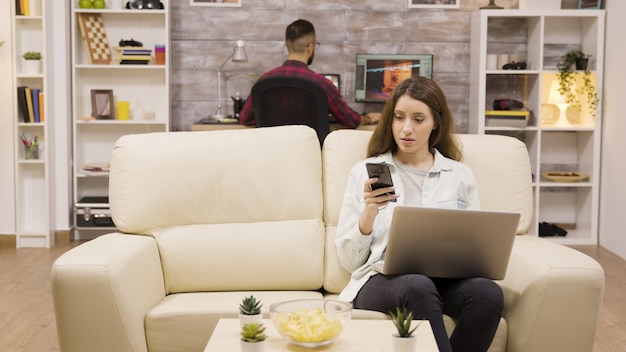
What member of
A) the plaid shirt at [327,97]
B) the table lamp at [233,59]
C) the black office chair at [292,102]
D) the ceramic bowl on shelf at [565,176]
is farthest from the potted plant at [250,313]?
the ceramic bowl on shelf at [565,176]

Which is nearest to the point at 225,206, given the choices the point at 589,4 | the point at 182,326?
the point at 182,326

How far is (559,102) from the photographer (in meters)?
6.02

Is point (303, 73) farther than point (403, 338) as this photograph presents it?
Yes

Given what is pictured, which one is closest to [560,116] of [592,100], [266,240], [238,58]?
[592,100]

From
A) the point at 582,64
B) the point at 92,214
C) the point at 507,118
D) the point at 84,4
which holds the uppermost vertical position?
the point at 84,4

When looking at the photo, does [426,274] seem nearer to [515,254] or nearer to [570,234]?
[515,254]

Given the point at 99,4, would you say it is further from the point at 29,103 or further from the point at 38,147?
the point at 38,147

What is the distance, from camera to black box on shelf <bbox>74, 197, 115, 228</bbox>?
572 cm

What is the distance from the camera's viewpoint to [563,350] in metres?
2.56

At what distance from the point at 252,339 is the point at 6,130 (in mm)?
4186

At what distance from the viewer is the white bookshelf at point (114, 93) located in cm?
588

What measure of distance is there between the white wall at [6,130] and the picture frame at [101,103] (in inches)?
20.7

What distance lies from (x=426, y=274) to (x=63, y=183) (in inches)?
146

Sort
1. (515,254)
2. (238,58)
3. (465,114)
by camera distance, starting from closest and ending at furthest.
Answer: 1. (515,254)
2. (238,58)
3. (465,114)
